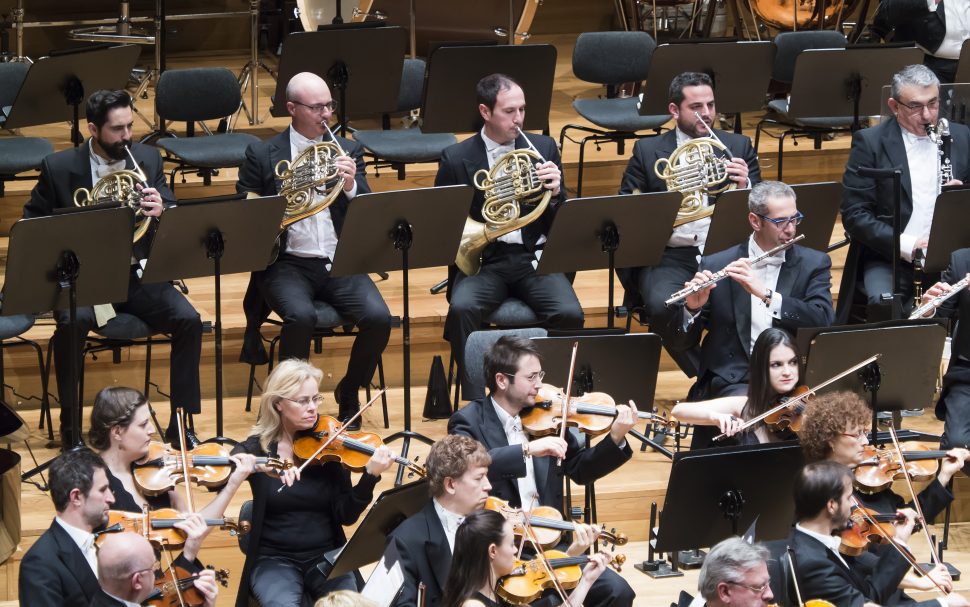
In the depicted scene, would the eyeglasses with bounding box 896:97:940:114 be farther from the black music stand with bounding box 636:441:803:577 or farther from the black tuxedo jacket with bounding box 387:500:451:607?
the black tuxedo jacket with bounding box 387:500:451:607

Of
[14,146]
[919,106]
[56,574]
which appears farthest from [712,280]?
[14,146]

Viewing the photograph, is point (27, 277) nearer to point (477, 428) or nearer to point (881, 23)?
point (477, 428)

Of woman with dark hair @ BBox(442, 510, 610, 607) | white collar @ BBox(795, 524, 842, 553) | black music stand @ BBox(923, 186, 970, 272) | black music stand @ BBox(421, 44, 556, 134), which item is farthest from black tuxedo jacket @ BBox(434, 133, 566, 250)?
woman with dark hair @ BBox(442, 510, 610, 607)

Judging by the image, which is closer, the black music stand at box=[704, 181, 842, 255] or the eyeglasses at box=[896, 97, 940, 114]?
the black music stand at box=[704, 181, 842, 255]

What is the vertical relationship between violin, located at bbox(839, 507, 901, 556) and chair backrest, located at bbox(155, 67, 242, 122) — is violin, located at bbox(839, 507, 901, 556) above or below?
below

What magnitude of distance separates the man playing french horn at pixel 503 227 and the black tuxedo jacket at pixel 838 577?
1.82 metres

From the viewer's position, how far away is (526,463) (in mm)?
4641

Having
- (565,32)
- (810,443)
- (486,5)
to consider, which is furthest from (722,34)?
(810,443)

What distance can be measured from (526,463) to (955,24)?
3.98 meters

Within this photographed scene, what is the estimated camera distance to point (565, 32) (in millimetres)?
10180

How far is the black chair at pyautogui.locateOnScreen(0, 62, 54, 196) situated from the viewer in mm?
6473

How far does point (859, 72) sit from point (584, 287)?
1.57m

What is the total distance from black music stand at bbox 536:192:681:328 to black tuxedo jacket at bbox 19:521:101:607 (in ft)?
6.76

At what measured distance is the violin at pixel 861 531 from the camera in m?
4.38
